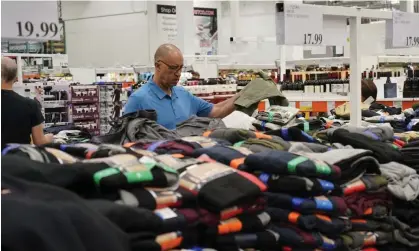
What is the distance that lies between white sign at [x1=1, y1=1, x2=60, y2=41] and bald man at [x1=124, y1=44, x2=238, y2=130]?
1146 mm

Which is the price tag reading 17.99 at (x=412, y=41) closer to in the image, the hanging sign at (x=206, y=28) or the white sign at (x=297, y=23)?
the white sign at (x=297, y=23)

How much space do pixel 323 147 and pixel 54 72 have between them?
1224 cm

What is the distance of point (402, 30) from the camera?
14.4 feet

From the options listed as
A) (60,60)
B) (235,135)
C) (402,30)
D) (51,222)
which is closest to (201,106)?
(402,30)

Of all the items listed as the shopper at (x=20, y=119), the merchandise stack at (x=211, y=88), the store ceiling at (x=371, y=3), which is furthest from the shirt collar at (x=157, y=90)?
the store ceiling at (x=371, y=3)

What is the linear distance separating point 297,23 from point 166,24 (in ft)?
40.9

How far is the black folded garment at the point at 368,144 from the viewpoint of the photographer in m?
2.36

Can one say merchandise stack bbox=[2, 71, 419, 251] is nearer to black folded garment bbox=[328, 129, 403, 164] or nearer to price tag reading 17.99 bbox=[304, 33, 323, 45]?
black folded garment bbox=[328, 129, 403, 164]

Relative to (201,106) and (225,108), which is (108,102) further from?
(225,108)

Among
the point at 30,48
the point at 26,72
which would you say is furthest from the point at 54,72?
the point at 30,48

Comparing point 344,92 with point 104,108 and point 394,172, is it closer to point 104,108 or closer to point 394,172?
point 104,108

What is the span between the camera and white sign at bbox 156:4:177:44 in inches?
619

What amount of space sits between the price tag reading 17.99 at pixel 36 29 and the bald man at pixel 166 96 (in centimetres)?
106

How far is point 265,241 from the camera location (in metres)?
1.78
